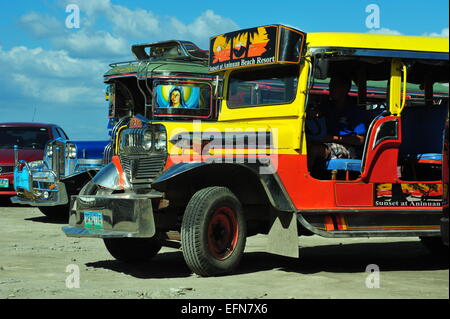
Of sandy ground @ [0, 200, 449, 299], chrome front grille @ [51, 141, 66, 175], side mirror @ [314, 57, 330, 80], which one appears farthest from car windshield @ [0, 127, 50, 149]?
side mirror @ [314, 57, 330, 80]

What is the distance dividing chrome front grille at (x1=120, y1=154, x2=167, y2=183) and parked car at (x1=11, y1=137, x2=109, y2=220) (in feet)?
15.8

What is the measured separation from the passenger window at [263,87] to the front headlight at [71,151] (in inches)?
205

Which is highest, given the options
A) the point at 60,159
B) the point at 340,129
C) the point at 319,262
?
the point at 340,129

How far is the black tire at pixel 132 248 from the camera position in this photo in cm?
844

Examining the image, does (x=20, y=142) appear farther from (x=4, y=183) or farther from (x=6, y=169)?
A: (x=4, y=183)

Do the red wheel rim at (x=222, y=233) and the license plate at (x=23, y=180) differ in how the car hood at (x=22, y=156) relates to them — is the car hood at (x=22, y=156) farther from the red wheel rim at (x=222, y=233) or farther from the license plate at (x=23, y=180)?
the red wheel rim at (x=222, y=233)

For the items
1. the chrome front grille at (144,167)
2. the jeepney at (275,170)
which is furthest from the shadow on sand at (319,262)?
the chrome front grille at (144,167)

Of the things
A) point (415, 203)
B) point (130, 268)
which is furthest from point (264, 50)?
point (130, 268)

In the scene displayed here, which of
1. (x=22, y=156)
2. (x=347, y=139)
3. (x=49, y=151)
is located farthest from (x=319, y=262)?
(x=22, y=156)

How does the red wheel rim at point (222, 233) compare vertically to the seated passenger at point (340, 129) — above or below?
below

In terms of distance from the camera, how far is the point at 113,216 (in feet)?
23.9

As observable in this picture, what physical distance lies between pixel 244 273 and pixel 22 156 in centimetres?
→ 988

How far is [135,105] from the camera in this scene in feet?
55.7

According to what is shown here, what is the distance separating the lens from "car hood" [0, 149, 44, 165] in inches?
643
